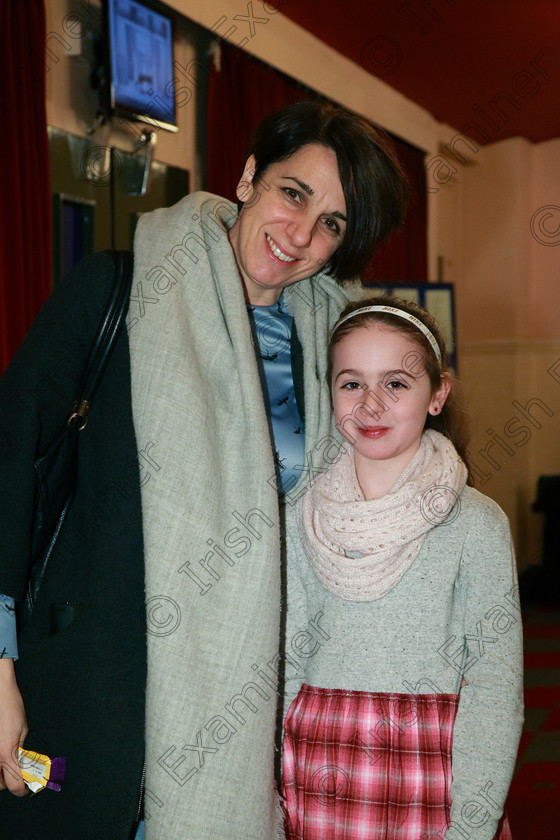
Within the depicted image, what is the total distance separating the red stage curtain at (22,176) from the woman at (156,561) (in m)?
1.57

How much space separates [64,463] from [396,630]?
59 centimetres

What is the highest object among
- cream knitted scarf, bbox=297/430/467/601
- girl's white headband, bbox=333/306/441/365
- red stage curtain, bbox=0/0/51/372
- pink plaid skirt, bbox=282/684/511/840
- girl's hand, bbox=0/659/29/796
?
red stage curtain, bbox=0/0/51/372

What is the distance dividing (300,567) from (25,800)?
0.57 metres

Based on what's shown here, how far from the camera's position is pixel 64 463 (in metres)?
1.16

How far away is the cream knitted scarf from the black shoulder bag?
427 millimetres

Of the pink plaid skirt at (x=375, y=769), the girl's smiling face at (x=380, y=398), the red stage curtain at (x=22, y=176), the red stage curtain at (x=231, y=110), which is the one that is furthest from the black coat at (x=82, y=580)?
the red stage curtain at (x=231, y=110)

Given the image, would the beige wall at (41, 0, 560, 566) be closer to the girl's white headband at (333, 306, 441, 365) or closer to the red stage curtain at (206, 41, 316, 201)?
the red stage curtain at (206, 41, 316, 201)

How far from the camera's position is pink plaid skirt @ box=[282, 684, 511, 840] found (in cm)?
120

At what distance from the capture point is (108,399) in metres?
1.20

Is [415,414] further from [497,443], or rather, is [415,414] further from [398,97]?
[497,443]

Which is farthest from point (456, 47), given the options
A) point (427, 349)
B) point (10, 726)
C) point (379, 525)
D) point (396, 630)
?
point (10, 726)

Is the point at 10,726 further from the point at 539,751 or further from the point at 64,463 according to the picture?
the point at 539,751

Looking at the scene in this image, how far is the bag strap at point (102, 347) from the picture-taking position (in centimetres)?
116

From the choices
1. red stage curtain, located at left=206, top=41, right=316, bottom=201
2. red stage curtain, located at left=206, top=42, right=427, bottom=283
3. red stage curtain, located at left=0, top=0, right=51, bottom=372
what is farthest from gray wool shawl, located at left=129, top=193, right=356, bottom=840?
red stage curtain, located at left=206, top=41, right=316, bottom=201
